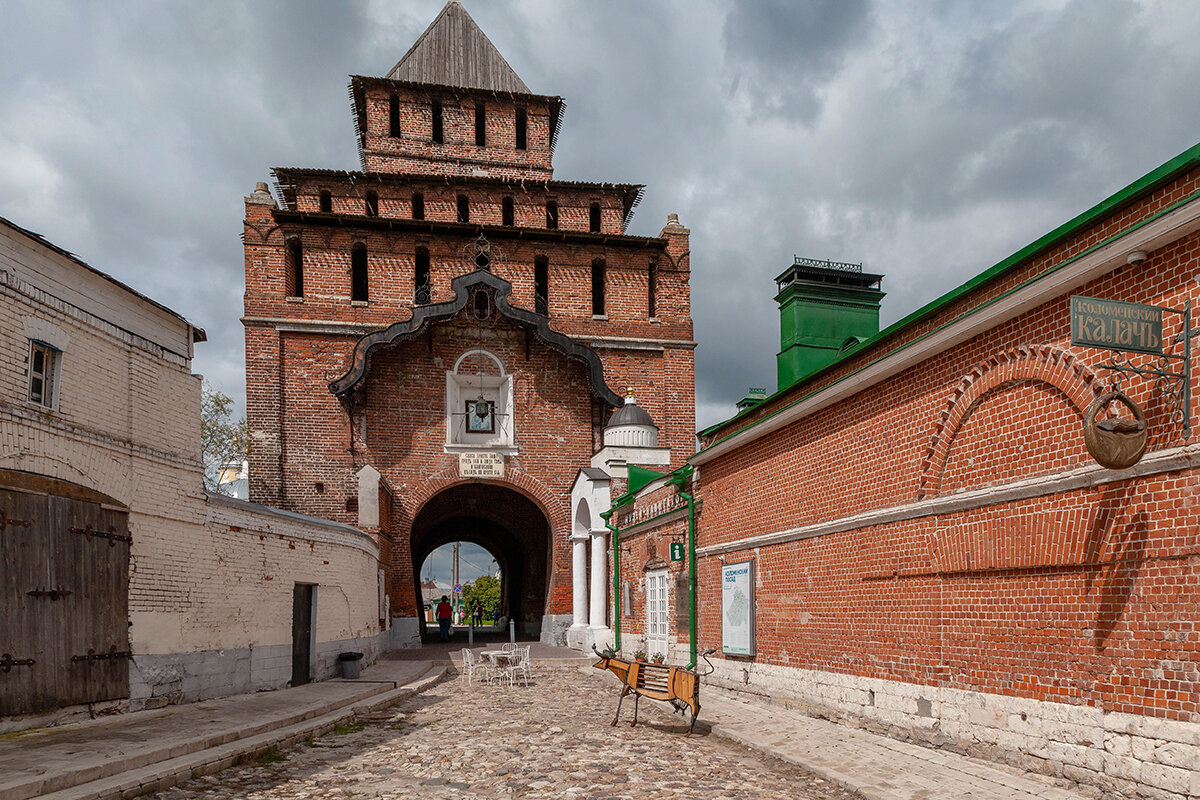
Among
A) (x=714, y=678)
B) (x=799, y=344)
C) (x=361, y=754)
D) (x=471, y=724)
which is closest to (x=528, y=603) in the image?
(x=799, y=344)

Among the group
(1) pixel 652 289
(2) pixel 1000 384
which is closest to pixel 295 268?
(1) pixel 652 289

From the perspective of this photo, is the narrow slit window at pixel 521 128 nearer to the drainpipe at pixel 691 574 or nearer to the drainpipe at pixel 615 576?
the drainpipe at pixel 615 576

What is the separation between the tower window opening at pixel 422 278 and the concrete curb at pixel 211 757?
14610 millimetres

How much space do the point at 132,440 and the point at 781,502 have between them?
25.9 ft

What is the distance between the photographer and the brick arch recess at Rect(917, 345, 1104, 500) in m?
6.63

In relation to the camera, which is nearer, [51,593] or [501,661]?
[51,593]

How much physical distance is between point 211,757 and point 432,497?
53.7 feet

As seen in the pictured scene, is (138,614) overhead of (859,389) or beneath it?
beneath

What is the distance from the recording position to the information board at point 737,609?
41.4ft

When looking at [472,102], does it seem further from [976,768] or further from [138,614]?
[976,768]

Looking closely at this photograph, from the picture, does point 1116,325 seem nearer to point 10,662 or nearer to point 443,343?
point 10,662

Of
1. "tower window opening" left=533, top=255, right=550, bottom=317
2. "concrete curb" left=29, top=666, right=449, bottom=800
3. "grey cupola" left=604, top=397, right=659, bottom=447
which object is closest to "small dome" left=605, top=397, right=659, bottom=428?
"grey cupola" left=604, top=397, right=659, bottom=447

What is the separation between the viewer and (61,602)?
9.41 m

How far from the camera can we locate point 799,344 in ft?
69.4
